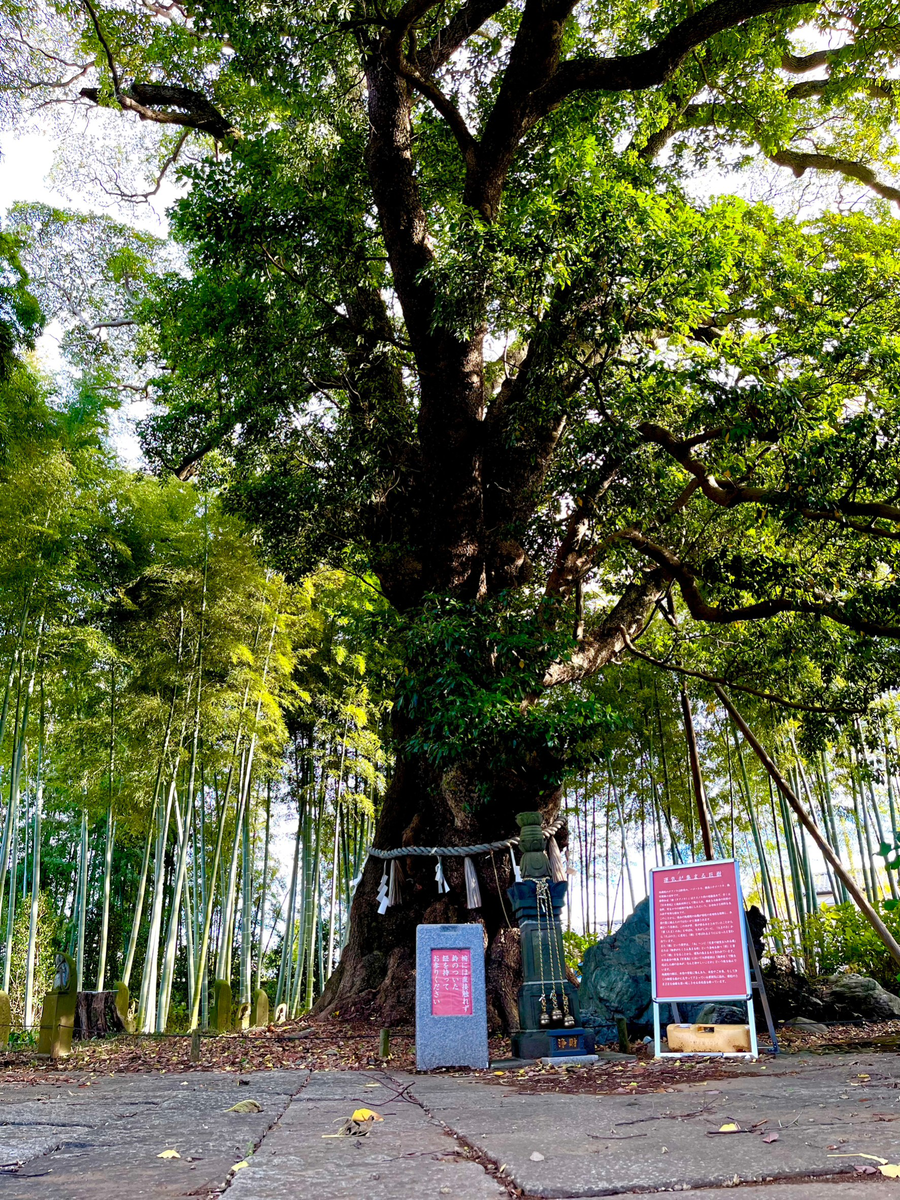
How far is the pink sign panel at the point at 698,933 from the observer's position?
192 inches

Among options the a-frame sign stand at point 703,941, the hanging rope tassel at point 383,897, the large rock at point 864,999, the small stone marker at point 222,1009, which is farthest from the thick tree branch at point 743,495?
the small stone marker at point 222,1009

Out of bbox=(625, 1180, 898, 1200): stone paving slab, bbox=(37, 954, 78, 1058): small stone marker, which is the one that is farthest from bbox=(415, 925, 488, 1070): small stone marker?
bbox=(625, 1180, 898, 1200): stone paving slab

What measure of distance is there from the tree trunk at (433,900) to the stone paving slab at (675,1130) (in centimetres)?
279

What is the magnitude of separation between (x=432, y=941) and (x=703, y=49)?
288 inches

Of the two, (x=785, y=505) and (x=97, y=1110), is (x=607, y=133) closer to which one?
(x=785, y=505)

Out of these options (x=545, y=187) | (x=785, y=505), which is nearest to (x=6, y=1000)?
(x=785, y=505)

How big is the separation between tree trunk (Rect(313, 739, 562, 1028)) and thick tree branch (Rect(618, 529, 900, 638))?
6.37 feet

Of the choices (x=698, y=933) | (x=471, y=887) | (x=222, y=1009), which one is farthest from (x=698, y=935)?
(x=222, y=1009)

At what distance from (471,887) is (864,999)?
383 cm

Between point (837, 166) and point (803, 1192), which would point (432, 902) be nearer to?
point (803, 1192)

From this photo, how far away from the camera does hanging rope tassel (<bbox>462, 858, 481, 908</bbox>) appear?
6.25 m

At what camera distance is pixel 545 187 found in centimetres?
709

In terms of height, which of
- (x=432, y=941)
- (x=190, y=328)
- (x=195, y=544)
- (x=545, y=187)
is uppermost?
(x=545, y=187)

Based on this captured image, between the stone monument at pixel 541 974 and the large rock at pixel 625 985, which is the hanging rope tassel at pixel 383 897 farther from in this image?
the stone monument at pixel 541 974
